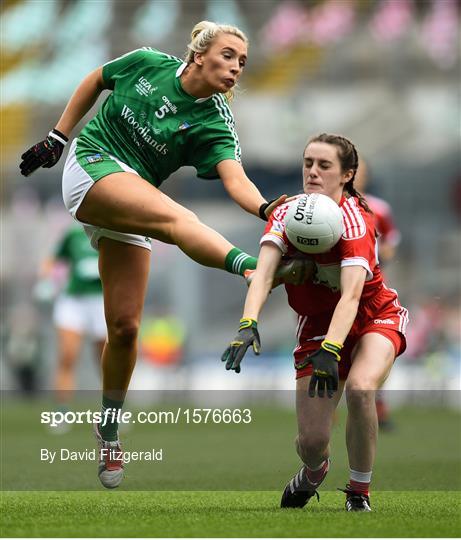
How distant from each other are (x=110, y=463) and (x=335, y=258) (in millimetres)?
1778

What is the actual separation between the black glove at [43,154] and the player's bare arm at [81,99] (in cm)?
7

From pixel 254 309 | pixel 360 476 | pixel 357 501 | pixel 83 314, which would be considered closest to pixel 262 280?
pixel 254 309

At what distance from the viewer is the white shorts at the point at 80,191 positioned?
6133 mm

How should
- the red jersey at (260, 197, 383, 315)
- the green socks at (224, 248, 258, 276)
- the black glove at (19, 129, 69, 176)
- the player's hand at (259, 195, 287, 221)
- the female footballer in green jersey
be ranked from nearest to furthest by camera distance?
the red jersey at (260, 197, 383, 315) < the green socks at (224, 248, 258, 276) < the player's hand at (259, 195, 287, 221) < the female footballer in green jersey < the black glove at (19, 129, 69, 176)

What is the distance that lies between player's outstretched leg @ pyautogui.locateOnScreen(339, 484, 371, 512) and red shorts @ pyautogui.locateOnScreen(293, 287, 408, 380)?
1.84 feet

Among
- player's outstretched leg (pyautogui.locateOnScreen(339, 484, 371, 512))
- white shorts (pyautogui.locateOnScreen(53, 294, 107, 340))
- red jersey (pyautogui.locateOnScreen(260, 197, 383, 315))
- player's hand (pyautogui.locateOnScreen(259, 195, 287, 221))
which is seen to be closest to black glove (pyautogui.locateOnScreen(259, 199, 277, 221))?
player's hand (pyautogui.locateOnScreen(259, 195, 287, 221))

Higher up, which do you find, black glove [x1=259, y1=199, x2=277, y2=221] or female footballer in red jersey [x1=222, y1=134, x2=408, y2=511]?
black glove [x1=259, y1=199, x2=277, y2=221]

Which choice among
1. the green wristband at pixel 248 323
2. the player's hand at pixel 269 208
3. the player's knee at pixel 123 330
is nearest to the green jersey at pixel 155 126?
the player's hand at pixel 269 208

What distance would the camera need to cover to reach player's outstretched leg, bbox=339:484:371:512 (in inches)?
218

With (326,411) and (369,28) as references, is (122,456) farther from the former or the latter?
(369,28)

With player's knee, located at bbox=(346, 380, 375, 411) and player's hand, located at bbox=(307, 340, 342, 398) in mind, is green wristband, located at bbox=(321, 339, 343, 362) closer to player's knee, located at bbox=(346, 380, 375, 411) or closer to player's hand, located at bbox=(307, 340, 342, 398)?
player's hand, located at bbox=(307, 340, 342, 398)

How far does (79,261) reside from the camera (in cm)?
1177

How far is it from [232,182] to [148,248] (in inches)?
27.7

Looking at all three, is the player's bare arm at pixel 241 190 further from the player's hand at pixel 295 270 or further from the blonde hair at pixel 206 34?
the blonde hair at pixel 206 34
